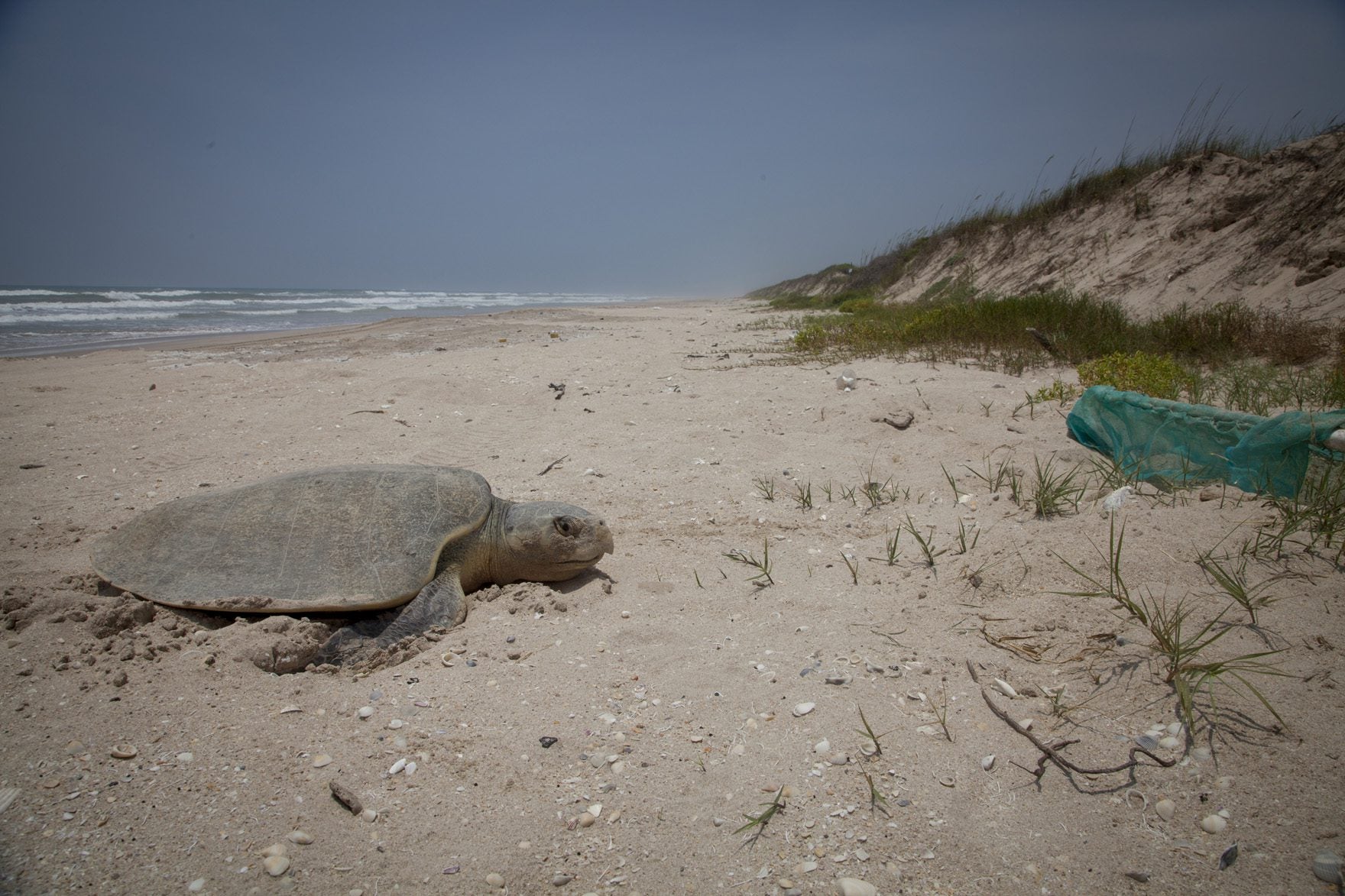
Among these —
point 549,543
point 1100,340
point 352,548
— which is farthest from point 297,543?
point 1100,340

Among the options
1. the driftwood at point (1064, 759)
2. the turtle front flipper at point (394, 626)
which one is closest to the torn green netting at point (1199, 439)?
the driftwood at point (1064, 759)

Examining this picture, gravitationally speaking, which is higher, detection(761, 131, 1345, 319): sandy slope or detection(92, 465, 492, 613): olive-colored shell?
detection(761, 131, 1345, 319): sandy slope

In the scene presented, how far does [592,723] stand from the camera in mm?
2115

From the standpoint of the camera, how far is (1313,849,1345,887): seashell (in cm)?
138

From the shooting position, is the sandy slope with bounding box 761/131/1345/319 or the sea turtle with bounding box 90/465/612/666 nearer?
the sea turtle with bounding box 90/465/612/666

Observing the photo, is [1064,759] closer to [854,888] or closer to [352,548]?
[854,888]

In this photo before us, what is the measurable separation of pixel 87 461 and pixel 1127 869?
718cm

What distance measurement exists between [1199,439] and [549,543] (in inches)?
150

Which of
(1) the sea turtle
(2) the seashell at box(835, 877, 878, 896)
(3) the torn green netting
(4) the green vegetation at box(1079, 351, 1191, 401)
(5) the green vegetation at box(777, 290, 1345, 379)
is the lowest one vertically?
(2) the seashell at box(835, 877, 878, 896)

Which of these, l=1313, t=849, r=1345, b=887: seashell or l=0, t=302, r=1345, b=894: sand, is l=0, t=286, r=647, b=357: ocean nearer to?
l=0, t=302, r=1345, b=894: sand

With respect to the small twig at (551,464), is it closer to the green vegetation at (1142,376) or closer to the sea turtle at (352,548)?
the sea turtle at (352,548)

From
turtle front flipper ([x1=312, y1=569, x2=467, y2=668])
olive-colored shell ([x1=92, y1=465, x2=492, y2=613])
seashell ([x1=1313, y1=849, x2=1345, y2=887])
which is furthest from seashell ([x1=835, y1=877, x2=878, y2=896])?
olive-colored shell ([x1=92, y1=465, x2=492, y2=613])

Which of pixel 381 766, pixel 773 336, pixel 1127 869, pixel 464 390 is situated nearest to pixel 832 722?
pixel 1127 869

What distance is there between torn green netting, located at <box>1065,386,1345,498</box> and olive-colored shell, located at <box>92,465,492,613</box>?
4058 millimetres
